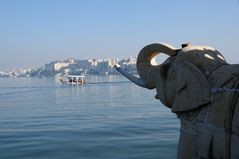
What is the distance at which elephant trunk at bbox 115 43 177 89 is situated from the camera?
6.30 metres

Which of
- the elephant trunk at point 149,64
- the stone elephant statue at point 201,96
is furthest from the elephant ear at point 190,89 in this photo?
the elephant trunk at point 149,64

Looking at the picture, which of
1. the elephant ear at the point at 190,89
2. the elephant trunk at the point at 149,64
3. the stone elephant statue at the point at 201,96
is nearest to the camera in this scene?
the stone elephant statue at the point at 201,96

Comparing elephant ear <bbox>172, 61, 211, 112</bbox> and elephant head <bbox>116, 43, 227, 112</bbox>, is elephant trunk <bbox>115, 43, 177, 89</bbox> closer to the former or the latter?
elephant head <bbox>116, 43, 227, 112</bbox>

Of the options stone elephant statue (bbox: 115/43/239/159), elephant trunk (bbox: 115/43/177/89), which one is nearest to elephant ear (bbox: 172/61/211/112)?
stone elephant statue (bbox: 115/43/239/159)

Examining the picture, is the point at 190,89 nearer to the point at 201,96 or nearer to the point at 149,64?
the point at 201,96

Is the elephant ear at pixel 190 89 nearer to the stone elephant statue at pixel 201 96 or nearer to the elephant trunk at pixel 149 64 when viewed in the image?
the stone elephant statue at pixel 201 96

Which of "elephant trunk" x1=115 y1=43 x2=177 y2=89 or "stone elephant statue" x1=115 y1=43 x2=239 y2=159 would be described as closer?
"stone elephant statue" x1=115 y1=43 x2=239 y2=159

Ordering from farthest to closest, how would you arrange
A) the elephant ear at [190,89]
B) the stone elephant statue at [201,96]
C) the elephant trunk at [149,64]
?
1. the elephant trunk at [149,64]
2. the elephant ear at [190,89]
3. the stone elephant statue at [201,96]

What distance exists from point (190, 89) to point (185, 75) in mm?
186

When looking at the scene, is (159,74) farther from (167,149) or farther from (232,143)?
(167,149)

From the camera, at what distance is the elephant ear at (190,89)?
17.9 ft

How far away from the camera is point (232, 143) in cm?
493

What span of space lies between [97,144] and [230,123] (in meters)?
10.3

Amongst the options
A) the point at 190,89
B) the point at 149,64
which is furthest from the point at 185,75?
the point at 149,64
